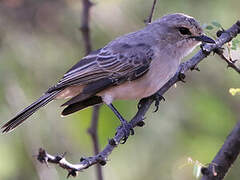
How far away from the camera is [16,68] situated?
262 inches

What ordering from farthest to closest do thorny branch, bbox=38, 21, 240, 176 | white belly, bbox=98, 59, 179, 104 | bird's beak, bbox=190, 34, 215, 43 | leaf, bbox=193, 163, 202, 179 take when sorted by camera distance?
white belly, bbox=98, 59, 179, 104 < bird's beak, bbox=190, 34, 215, 43 < leaf, bbox=193, 163, 202, 179 < thorny branch, bbox=38, 21, 240, 176

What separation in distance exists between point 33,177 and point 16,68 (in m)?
1.38

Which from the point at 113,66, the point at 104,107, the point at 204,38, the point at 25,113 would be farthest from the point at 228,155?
the point at 104,107

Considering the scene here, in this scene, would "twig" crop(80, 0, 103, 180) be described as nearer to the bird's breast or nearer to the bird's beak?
the bird's breast

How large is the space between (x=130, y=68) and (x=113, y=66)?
6.8 inches

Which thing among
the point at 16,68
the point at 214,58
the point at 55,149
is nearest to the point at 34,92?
the point at 16,68

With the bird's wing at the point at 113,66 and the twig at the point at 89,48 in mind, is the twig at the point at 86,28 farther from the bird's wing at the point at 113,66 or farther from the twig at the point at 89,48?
the bird's wing at the point at 113,66

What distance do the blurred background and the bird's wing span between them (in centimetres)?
88

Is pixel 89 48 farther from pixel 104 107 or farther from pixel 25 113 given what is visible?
pixel 104 107

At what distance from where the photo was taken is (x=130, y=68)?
5016 millimetres

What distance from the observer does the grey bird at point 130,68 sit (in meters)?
4.79

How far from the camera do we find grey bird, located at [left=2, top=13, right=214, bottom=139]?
15.7 ft

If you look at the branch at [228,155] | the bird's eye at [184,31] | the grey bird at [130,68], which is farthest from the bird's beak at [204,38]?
the branch at [228,155]

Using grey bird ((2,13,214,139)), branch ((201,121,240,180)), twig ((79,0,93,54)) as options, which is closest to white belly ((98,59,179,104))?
grey bird ((2,13,214,139))
